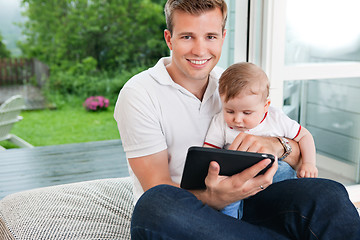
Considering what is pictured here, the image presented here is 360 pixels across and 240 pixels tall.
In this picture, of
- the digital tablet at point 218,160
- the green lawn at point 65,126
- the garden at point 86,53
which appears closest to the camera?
the digital tablet at point 218,160

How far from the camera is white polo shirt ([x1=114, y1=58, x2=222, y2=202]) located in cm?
150

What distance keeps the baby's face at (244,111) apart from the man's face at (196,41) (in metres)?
0.16

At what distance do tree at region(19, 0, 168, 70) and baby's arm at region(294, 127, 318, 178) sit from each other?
671 cm

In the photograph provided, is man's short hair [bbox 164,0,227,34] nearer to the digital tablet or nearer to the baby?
the baby

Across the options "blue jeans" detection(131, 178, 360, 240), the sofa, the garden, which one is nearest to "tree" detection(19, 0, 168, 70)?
the garden

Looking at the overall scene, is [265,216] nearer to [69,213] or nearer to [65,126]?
[69,213]

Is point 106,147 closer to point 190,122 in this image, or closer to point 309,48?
point 309,48

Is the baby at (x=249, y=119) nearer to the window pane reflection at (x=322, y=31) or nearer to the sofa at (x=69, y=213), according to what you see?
the sofa at (x=69, y=213)

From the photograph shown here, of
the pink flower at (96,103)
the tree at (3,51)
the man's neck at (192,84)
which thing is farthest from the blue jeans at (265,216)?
the tree at (3,51)

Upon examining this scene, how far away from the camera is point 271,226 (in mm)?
1432

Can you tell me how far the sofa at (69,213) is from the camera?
1.54 metres

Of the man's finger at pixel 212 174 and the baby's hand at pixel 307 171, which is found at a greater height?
the man's finger at pixel 212 174

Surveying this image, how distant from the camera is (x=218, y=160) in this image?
48.9 inches

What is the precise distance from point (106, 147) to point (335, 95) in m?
2.95
